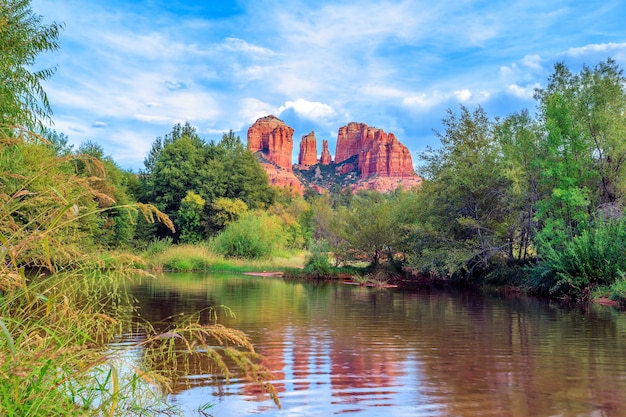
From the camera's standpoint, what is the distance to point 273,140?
517 feet

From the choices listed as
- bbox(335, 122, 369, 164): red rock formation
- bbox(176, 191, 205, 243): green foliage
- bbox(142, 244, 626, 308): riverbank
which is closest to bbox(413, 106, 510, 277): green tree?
bbox(142, 244, 626, 308): riverbank

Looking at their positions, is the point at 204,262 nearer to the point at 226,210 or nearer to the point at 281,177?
the point at 226,210

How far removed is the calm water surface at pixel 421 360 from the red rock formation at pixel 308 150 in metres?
157

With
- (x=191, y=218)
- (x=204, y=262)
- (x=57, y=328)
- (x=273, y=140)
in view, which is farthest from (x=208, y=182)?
(x=273, y=140)

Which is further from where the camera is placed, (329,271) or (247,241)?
(247,241)

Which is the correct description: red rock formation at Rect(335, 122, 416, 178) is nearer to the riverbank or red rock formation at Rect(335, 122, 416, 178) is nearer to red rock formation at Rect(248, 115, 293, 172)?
red rock formation at Rect(248, 115, 293, 172)

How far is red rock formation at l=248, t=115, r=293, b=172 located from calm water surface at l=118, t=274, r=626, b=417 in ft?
456

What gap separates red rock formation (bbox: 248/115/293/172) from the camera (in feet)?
515

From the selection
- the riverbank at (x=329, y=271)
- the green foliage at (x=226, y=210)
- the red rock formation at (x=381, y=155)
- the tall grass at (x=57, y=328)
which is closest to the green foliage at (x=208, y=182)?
the green foliage at (x=226, y=210)

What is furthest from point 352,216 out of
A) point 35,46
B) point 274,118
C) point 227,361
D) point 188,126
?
point 274,118

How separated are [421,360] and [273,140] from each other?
15169cm

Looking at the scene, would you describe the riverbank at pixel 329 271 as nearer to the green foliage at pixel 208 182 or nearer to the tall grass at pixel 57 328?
the green foliage at pixel 208 182

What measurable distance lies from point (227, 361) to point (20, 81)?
9.07m

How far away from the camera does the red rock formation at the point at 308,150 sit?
172 metres
